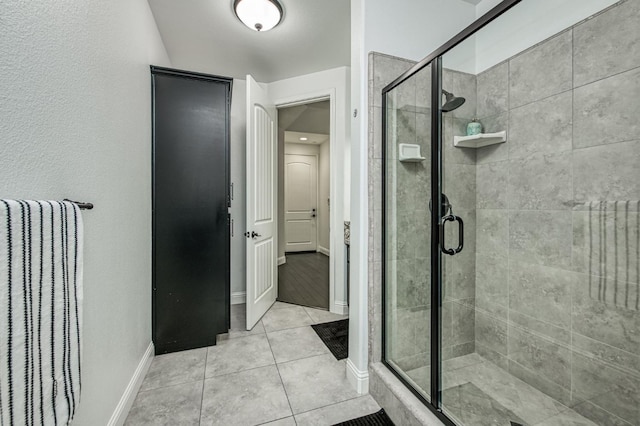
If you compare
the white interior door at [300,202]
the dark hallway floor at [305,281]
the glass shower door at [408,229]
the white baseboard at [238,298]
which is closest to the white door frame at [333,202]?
the dark hallway floor at [305,281]

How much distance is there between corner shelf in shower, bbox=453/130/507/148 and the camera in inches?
66.8

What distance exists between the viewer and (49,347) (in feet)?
2.38

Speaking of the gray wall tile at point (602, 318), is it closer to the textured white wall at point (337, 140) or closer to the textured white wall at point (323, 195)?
the textured white wall at point (337, 140)

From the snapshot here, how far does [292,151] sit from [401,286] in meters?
5.21

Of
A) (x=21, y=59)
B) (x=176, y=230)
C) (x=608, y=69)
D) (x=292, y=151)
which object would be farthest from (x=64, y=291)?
(x=292, y=151)

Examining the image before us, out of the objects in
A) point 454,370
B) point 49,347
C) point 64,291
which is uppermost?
point 64,291

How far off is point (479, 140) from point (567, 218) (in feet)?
2.15

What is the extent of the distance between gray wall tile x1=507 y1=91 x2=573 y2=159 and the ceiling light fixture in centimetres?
177

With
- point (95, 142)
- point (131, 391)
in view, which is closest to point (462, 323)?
point (131, 391)

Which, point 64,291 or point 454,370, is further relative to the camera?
point 454,370

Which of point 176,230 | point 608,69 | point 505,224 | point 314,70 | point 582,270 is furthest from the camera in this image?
point 314,70

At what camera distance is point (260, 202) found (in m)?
2.63

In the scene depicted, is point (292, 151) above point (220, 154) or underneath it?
above

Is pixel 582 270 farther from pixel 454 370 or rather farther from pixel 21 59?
pixel 21 59
